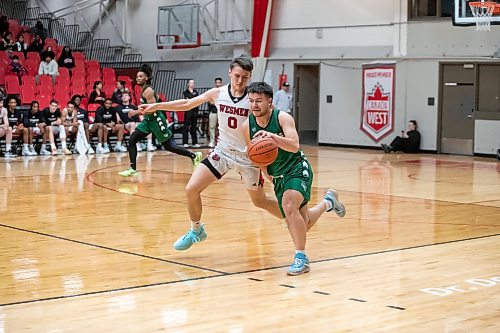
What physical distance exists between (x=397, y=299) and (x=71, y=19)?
1006 inches

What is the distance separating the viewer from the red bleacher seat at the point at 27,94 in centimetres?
2169

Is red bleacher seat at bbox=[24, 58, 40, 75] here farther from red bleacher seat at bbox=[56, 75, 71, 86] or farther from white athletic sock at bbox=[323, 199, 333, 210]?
white athletic sock at bbox=[323, 199, 333, 210]

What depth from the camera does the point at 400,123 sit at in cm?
2347

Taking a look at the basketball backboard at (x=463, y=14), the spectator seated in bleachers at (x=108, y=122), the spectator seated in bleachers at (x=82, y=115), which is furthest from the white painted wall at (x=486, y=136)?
the spectator seated in bleachers at (x=82, y=115)

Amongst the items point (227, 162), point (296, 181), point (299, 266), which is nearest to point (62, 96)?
point (227, 162)

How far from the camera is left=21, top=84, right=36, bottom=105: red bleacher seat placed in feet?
71.2

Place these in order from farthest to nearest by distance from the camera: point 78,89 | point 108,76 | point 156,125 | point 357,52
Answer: point 108,76
point 357,52
point 78,89
point 156,125

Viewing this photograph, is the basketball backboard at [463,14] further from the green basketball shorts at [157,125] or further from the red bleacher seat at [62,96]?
the red bleacher seat at [62,96]

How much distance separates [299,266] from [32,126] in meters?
13.4

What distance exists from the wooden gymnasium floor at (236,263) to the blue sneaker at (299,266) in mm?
106

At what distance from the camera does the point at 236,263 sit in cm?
772

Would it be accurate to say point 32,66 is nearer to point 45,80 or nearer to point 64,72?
point 64,72

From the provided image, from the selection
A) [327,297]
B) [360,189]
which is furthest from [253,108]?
[360,189]

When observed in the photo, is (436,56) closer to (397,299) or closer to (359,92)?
(359,92)
